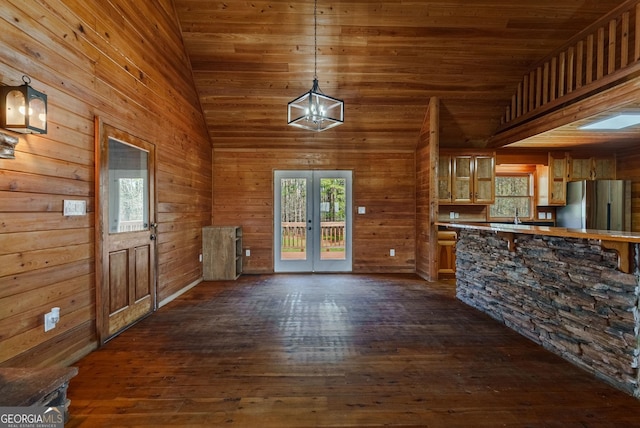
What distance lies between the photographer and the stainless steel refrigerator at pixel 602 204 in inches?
211

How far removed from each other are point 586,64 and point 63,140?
232 inches

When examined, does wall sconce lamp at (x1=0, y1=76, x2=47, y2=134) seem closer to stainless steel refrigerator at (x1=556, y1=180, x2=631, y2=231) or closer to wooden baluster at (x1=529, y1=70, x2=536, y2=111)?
wooden baluster at (x1=529, y1=70, x2=536, y2=111)

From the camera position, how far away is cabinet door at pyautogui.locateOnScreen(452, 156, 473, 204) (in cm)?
574

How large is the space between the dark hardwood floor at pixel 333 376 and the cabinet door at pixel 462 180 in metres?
2.62

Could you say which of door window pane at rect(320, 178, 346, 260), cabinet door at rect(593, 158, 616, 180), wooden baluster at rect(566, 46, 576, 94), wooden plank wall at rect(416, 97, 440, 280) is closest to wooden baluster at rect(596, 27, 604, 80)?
wooden baluster at rect(566, 46, 576, 94)

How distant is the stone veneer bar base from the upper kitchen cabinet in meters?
2.14

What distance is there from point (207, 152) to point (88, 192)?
3.24m

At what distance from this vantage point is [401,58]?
15.0ft

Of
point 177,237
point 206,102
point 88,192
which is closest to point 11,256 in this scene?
point 88,192

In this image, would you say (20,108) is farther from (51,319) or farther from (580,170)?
(580,170)

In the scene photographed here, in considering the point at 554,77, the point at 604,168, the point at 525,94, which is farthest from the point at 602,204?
the point at 554,77

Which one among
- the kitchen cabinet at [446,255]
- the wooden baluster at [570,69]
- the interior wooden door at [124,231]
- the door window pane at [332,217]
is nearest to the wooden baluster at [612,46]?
the wooden baluster at [570,69]

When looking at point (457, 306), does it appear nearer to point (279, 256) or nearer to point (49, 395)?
point (279, 256)

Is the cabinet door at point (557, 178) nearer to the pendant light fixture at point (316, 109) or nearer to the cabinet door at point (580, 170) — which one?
the cabinet door at point (580, 170)
